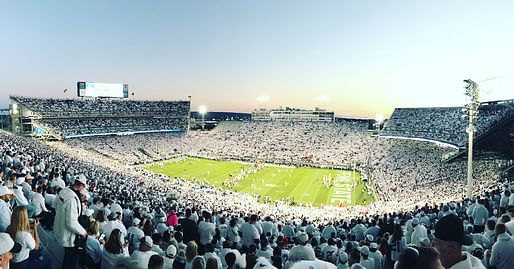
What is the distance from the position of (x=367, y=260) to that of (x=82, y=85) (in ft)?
274

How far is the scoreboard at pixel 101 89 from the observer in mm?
82125

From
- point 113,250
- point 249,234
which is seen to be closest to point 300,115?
point 249,234

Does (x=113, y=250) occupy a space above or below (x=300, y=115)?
below

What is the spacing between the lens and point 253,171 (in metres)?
57.0

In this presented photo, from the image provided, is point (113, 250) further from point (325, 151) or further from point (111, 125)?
point (111, 125)

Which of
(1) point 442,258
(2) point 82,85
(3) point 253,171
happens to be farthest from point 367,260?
(2) point 82,85

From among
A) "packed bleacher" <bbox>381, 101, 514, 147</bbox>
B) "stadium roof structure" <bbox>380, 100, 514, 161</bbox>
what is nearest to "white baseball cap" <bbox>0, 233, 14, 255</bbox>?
"stadium roof structure" <bbox>380, 100, 514, 161</bbox>

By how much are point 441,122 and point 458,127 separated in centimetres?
762

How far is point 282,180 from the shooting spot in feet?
167

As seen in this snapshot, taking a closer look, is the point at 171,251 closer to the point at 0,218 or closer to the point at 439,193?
the point at 0,218

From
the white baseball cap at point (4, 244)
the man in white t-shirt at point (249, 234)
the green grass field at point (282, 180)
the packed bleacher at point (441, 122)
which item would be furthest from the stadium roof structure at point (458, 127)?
the white baseball cap at point (4, 244)

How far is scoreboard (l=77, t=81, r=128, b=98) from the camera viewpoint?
269 feet

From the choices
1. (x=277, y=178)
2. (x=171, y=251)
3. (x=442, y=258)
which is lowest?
(x=277, y=178)

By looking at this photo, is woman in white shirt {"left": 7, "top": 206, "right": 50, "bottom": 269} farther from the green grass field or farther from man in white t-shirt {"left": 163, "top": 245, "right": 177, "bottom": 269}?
the green grass field
